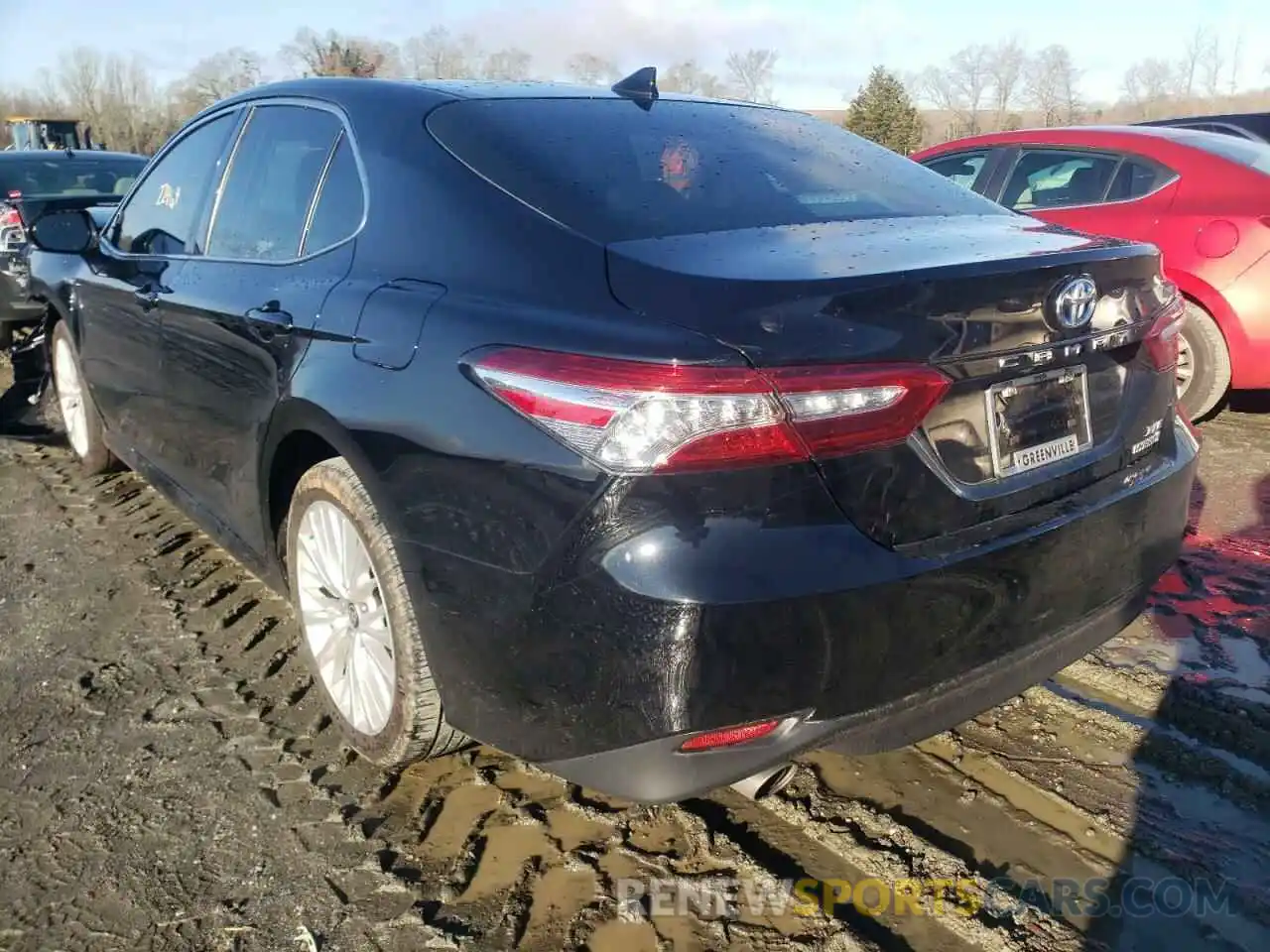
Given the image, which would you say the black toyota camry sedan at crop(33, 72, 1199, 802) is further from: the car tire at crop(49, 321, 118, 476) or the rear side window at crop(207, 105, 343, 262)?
the car tire at crop(49, 321, 118, 476)

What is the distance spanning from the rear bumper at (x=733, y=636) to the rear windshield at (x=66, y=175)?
789cm

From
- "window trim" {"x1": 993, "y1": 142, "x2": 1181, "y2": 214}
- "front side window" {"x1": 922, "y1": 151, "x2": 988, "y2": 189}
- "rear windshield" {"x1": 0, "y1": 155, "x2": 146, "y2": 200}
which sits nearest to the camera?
"window trim" {"x1": 993, "y1": 142, "x2": 1181, "y2": 214}

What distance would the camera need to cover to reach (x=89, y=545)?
417cm

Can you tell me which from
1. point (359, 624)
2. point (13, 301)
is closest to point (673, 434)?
point (359, 624)

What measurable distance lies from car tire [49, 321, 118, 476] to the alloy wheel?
235 cm

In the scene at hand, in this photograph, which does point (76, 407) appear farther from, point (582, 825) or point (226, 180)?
point (582, 825)

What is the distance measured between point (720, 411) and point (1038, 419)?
726 mm

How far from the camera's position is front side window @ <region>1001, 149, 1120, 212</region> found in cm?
565

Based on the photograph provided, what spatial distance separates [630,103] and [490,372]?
1.26 m

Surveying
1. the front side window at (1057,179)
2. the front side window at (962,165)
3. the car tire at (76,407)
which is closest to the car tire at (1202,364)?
the front side window at (1057,179)

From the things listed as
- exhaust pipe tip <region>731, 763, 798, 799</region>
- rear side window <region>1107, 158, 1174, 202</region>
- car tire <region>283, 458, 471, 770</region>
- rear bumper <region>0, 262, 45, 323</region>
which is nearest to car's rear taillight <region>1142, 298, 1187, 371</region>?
exhaust pipe tip <region>731, 763, 798, 799</region>

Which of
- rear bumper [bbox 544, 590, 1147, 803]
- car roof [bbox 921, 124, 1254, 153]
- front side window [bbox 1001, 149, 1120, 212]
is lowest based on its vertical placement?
rear bumper [bbox 544, 590, 1147, 803]

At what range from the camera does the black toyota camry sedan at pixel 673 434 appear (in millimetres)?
1752

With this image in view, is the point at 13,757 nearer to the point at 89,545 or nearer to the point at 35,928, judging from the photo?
the point at 35,928
